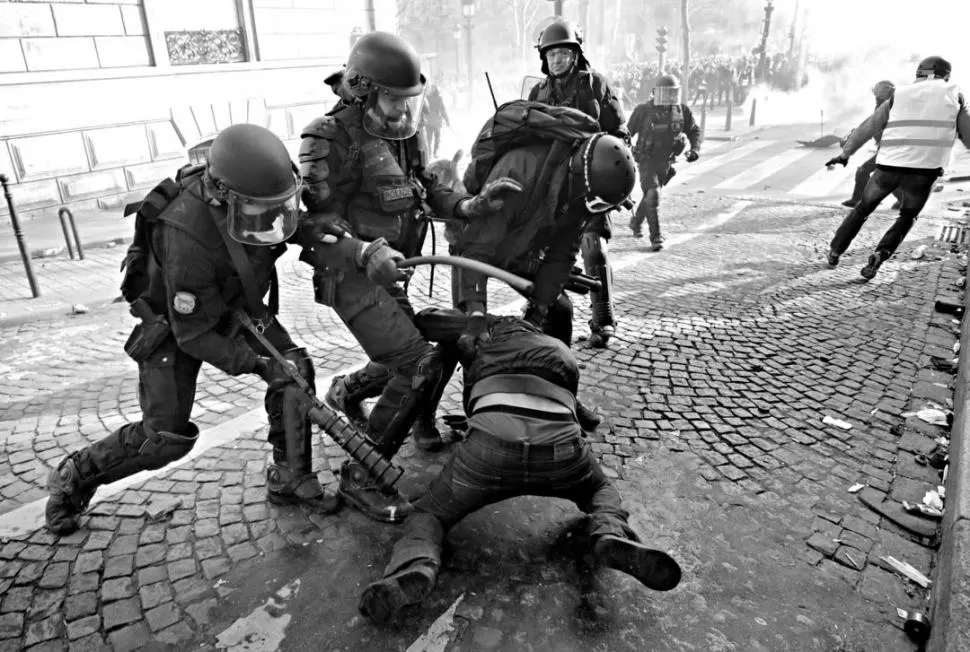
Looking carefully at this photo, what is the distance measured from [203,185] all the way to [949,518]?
3680mm

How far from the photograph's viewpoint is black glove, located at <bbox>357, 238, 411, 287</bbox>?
283cm

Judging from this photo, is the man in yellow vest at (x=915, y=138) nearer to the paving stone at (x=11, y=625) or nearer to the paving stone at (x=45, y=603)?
the paving stone at (x=45, y=603)

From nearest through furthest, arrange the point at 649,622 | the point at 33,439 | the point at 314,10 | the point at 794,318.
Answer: the point at 649,622 < the point at 33,439 < the point at 794,318 < the point at 314,10

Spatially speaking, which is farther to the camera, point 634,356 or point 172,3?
point 172,3

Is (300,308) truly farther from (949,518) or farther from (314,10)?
(314,10)

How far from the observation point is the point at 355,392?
153 inches

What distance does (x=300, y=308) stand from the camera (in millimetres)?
6109

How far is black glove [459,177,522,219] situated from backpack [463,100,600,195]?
300 mm

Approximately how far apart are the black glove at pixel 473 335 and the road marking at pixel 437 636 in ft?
3.83

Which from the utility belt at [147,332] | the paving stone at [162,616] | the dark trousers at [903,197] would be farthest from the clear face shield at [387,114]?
the dark trousers at [903,197]

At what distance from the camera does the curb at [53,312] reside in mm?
5757

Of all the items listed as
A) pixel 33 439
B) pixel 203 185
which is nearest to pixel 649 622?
pixel 203 185

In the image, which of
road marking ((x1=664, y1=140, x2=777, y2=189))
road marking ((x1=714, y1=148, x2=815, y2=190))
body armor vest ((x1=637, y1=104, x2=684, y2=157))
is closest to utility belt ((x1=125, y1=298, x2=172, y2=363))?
body armor vest ((x1=637, y1=104, x2=684, y2=157))

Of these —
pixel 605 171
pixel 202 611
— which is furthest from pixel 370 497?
pixel 605 171
